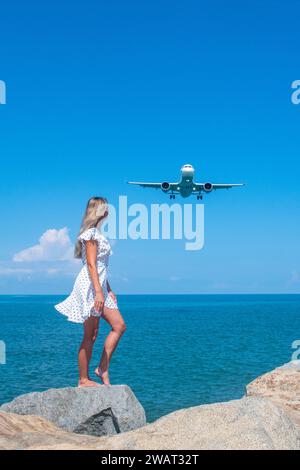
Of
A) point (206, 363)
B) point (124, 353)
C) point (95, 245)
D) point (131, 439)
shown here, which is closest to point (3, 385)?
point (206, 363)

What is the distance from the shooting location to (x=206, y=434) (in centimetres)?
490

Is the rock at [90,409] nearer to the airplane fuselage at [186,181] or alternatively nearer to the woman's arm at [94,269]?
the woman's arm at [94,269]

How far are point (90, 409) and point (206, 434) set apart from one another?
11.7 ft

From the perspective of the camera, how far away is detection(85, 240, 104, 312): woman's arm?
7443 mm

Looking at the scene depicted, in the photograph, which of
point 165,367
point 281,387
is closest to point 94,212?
point 281,387

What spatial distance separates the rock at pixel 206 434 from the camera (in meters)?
4.73

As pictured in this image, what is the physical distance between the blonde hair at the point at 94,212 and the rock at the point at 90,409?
233 centimetres

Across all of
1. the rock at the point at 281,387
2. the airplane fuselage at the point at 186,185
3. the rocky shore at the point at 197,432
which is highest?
the airplane fuselage at the point at 186,185

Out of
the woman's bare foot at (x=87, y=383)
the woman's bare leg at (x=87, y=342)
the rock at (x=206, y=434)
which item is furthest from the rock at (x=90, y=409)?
the rock at (x=206, y=434)

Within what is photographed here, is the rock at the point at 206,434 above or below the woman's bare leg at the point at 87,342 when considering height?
below

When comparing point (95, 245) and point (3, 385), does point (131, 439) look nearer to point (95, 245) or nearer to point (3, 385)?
point (95, 245)

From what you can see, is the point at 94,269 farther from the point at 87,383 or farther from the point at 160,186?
the point at 160,186

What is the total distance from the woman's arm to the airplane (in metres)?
40.7

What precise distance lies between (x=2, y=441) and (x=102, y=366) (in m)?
2.97
